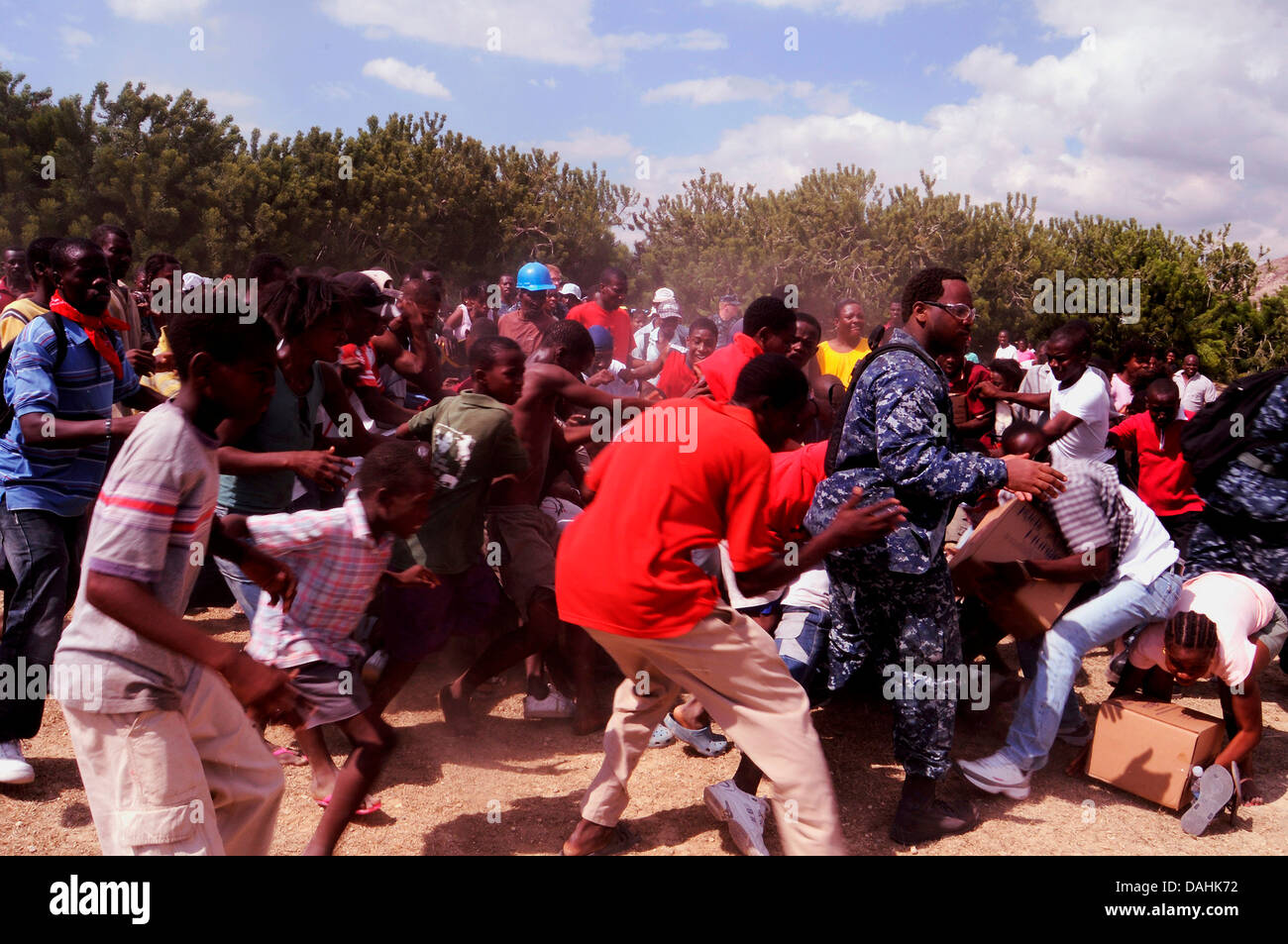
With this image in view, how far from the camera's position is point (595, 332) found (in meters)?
7.05

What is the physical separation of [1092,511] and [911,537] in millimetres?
1178

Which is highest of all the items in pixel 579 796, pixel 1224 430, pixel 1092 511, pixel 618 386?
pixel 618 386

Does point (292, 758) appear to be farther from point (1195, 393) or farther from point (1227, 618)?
point (1195, 393)

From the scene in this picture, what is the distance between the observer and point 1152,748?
3.98m

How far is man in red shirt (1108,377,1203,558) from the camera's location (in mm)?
6074

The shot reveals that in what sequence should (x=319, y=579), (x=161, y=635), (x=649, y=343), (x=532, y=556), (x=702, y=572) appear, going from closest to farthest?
(x=161, y=635) → (x=702, y=572) → (x=319, y=579) → (x=532, y=556) → (x=649, y=343)

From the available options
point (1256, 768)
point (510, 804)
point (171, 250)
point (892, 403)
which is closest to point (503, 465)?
point (510, 804)

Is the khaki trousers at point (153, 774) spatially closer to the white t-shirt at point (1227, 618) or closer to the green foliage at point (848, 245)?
the white t-shirt at point (1227, 618)

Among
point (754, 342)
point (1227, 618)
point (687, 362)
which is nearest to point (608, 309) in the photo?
point (687, 362)

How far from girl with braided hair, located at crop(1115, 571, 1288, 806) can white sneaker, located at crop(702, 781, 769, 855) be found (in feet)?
6.44

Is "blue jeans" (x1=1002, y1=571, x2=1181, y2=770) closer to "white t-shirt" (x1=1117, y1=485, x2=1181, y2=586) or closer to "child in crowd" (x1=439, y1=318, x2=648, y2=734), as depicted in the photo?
"white t-shirt" (x1=1117, y1=485, x2=1181, y2=586)

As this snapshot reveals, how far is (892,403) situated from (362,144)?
92.8 ft

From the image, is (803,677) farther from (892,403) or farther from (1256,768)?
(1256,768)

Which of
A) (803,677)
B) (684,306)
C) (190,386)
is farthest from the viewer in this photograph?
(684,306)
